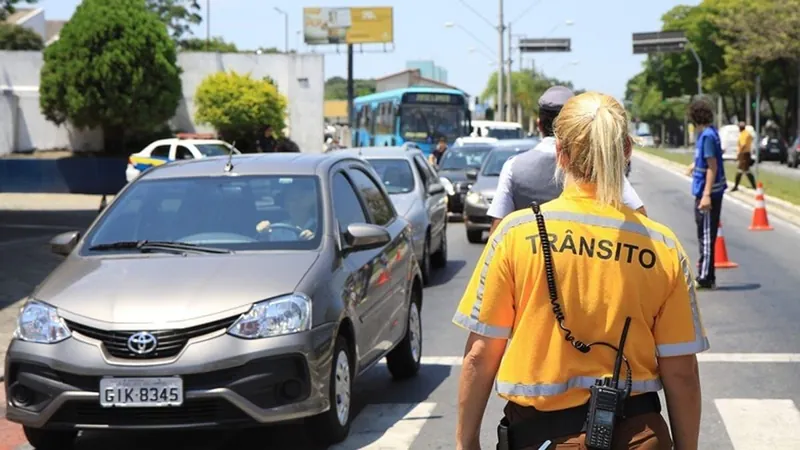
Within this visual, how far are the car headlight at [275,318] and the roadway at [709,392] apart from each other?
35.2 inches

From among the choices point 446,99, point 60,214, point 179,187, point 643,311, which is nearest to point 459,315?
point 643,311

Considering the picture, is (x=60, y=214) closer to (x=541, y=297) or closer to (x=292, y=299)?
(x=292, y=299)

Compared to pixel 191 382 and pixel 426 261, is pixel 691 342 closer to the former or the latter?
pixel 191 382

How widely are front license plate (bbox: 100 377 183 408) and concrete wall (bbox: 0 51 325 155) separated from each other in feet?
120

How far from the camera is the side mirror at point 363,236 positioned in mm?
7305

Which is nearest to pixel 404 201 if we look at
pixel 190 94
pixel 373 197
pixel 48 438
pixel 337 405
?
pixel 373 197

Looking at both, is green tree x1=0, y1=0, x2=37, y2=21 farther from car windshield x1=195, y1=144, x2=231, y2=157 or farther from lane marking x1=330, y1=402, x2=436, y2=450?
lane marking x1=330, y1=402, x2=436, y2=450

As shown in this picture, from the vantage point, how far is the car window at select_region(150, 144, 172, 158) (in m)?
33.1

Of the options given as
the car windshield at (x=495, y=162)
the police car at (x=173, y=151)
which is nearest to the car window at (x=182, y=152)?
the police car at (x=173, y=151)

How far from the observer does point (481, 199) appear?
19.0 m

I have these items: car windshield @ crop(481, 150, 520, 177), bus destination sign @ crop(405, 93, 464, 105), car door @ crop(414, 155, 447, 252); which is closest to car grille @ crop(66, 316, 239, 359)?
car door @ crop(414, 155, 447, 252)

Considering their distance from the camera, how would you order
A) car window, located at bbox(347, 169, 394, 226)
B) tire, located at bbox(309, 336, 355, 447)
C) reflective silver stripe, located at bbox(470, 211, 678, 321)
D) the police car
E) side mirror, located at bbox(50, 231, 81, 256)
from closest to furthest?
1. reflective silver stripe, located at bbox(470, 211, 678, 321)
2. tire, located at bbox(309, 336, 355, 447)
3. side mirror, located at bbox(50, 231, 81, 256)
4. car window, located at bbox(347, 169, 394, 226)
5. the police car

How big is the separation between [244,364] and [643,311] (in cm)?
339

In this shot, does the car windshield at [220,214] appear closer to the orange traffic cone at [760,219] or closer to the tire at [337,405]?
the tire at [337,405]
